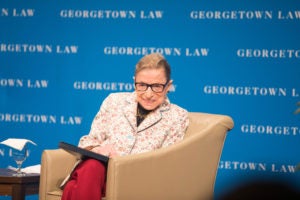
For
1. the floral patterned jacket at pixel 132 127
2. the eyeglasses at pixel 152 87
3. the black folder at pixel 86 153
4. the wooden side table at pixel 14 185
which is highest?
the eyeglasses at pixel 152 87

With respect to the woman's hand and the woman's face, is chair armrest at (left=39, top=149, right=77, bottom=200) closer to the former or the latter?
the woman's hand

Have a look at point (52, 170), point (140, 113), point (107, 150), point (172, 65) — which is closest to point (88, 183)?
point (107, 150)

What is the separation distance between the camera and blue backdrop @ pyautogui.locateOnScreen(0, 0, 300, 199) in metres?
4.51

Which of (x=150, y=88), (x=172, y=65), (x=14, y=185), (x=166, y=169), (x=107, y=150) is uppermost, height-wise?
(x=172, y=65)

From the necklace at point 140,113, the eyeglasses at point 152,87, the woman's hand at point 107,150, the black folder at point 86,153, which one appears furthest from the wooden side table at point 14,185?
the eyeglasses at point 152,87

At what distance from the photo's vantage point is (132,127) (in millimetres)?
3512

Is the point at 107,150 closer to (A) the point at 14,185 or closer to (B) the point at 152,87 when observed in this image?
(B) the point at 152,87

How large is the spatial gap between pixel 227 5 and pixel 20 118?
78.5 inches

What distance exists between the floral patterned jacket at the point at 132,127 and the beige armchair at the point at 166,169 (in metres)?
0.13

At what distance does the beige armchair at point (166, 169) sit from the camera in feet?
9.86

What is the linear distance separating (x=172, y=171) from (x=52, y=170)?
2.34ft

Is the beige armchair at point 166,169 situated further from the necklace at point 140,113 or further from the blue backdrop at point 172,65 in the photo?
the blue backdrop at point 172,65

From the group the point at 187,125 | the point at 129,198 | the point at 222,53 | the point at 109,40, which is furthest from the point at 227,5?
the point at 129,198

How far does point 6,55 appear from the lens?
5152 millimetres
